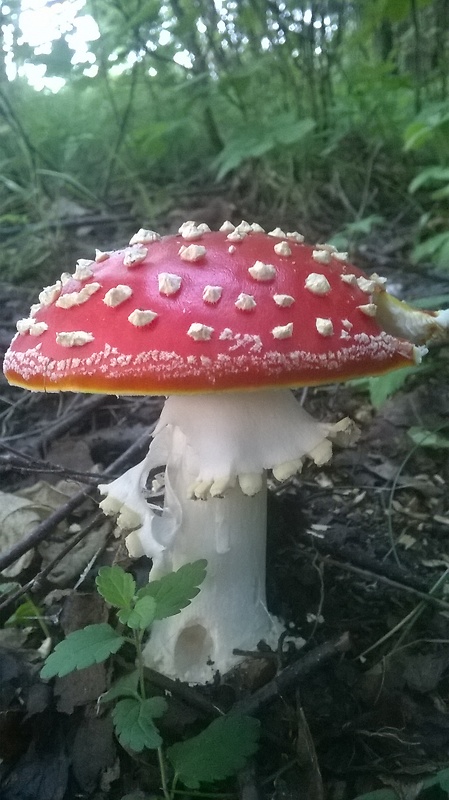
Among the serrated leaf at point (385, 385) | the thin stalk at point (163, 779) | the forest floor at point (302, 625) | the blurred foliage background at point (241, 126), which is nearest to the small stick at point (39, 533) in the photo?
the forest floor at point (302, 625)

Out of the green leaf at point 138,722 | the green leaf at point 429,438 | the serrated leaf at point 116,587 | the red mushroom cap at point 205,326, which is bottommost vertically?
the green leaf at point 429,438

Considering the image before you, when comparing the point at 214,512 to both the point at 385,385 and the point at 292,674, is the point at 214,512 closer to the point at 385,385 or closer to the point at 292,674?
the point at 292,674

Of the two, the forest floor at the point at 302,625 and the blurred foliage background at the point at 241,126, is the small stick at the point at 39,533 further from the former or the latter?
the blurred foliage background at the point at 241,126

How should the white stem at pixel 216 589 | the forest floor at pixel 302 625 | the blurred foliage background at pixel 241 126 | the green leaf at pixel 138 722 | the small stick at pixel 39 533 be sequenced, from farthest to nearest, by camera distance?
the blurred foliage background at pixel 241 126, the small stick at pixel 39 533, the white stem at pixel 216 589, the forest floor at pixel 302 625, the green leaf at pixel 138 722

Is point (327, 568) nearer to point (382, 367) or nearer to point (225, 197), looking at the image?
point (382, 367)

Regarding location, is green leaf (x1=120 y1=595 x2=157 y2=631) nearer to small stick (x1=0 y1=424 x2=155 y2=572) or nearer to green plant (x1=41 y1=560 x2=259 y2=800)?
green plant (x1=41 y1=560 x2=259 y2=800)

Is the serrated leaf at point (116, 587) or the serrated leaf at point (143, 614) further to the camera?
the serrated leaf at point (116, 587)

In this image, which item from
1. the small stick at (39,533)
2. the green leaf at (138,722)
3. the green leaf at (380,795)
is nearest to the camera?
the green leaf at (138,722)

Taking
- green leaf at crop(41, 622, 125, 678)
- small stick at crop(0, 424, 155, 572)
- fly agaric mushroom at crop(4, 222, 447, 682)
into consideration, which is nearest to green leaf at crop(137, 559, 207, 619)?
green leaf at crop(41, 622, 125, 678)
